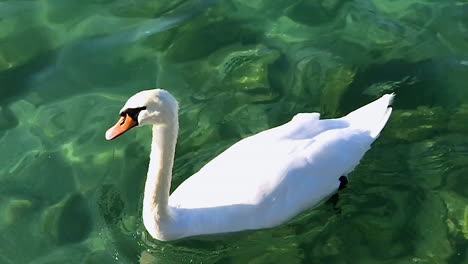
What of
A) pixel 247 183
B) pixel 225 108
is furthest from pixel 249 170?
pixel 225 108

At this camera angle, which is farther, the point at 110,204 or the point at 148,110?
the point at 110,204

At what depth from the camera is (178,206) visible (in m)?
5.73

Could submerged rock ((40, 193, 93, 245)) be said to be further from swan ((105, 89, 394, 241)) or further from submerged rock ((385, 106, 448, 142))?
submerged rock ((385, 106, 448, 142))

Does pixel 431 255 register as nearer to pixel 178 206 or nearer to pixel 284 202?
pixel 284 202

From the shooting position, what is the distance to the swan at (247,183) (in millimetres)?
5547

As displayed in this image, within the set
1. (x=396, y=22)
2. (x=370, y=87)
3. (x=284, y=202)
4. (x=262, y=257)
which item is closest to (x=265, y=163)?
(x=284, y=202)

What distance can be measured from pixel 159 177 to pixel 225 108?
164 centimetres

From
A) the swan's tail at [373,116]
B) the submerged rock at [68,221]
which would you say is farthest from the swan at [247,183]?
the submerged rock at [68,221]

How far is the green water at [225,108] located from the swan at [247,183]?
7.0 inches

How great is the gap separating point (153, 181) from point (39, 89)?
2.38 metres

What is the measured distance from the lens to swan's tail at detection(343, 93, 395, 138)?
6.29m

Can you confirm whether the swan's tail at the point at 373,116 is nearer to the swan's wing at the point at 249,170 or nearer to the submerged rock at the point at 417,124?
the submerged rock at the point at 417,124

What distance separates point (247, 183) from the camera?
5.59 metres

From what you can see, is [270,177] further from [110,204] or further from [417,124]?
[417,124]
